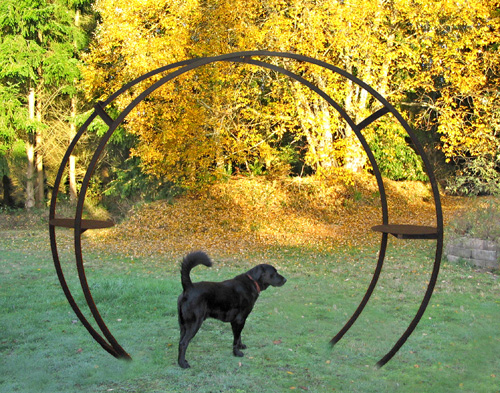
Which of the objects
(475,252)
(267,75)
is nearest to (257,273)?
(475,252)

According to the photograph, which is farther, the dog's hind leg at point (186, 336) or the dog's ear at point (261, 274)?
the dog's ear at point (261, 274)

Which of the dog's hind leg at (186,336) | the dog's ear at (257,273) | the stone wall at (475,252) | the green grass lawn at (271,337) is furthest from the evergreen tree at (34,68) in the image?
the dog's hind leg at (186,336)

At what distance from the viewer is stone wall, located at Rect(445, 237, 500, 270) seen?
922 cm

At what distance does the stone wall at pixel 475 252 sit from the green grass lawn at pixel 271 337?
1.46 feet

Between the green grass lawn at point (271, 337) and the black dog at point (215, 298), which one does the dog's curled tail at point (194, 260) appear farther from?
the green grass lawn at point (271, 337)

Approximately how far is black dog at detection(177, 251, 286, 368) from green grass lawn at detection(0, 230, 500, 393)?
0.35 metres

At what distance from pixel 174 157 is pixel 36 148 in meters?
8.69

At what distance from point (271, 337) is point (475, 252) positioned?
5.48 meters

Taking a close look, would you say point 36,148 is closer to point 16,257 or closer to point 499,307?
point 16,257

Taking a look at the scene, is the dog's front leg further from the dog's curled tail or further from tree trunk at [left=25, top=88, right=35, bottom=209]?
tree trunk at [left=25, top=88, right=35, bottom=209]

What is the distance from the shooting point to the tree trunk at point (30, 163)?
62.4 feet

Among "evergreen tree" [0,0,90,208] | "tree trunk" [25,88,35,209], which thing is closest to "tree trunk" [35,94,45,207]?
"evergreen tree" [0,0,90,208]

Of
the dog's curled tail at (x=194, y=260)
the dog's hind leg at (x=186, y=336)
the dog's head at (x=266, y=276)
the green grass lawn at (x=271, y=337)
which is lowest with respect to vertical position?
the green grass lawn at (x=271, y=337)

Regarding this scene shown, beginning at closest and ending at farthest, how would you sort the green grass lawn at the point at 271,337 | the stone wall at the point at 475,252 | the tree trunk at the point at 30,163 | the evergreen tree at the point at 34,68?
the green grass lawn at the point at 271,337
the stone wall at the point at 475,252
the evergreen tree at the point at 34,68
the tree trunk at the point at 30,163
